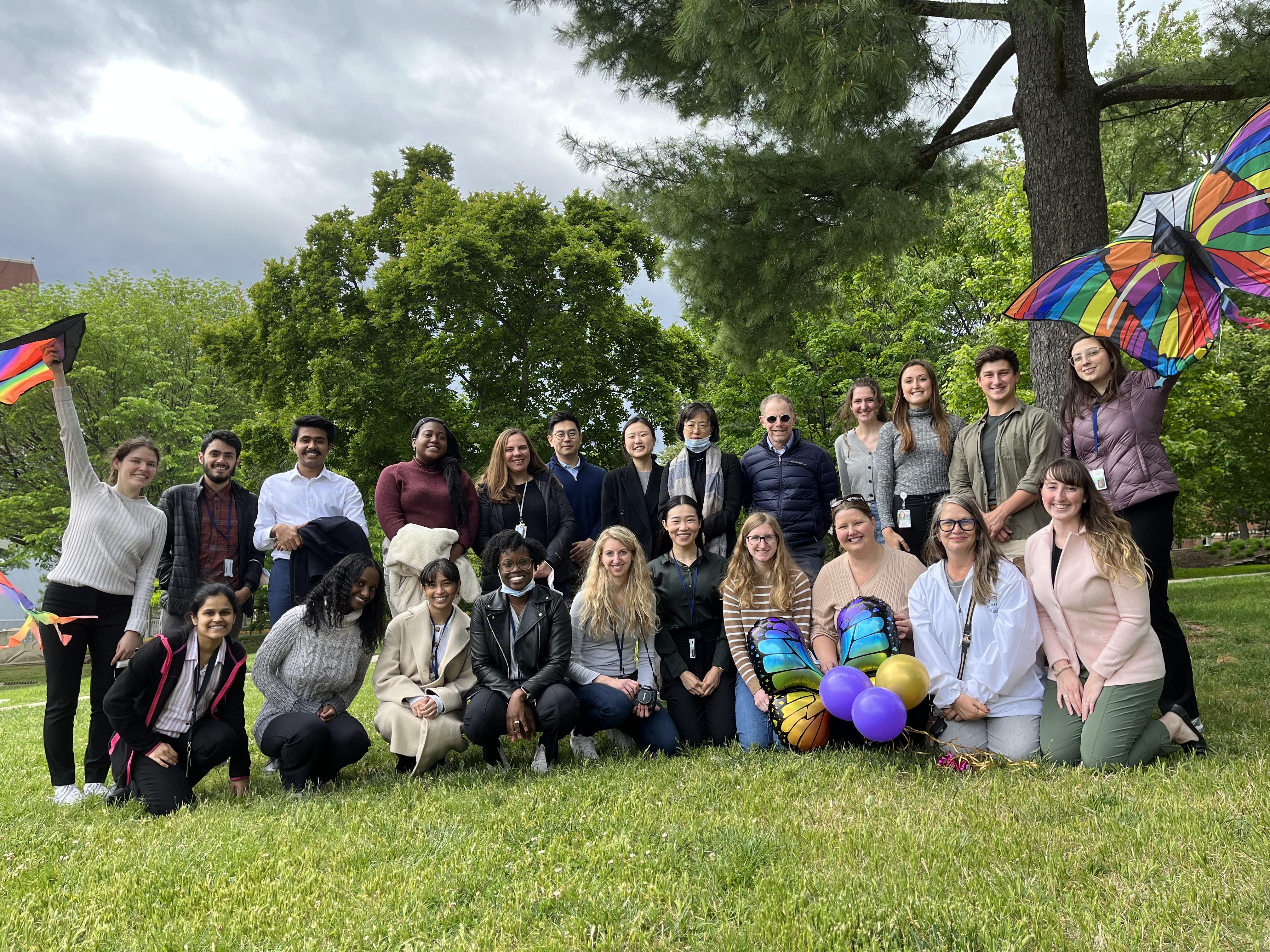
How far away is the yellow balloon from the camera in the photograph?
4242 mm

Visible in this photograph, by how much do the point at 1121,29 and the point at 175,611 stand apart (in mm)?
21928

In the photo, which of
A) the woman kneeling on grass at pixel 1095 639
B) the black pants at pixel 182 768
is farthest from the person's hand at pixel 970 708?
the black pants at pixel 182 768

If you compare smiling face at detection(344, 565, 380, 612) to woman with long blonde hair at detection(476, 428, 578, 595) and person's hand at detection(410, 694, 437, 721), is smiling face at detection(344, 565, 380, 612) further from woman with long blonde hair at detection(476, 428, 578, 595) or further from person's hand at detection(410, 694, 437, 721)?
woman with long blonde hair at detection(476, 428, 578, 595)

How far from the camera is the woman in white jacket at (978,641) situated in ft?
14.1

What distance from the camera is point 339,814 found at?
12.6 ft

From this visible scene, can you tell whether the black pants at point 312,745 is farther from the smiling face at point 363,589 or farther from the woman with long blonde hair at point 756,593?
the woman with long blonde hair at point 756,593

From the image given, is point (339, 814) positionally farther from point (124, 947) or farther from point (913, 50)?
point (913, 50)

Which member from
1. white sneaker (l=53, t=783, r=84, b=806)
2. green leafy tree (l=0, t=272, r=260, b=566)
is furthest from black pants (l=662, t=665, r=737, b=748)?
green leafy tree (l=0, t=272, r=260, b=566)

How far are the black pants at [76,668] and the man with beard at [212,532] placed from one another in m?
0.32

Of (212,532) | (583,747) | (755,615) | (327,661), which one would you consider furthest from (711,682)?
(212,532)

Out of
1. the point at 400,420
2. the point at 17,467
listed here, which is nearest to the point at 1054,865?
the point at 400,420

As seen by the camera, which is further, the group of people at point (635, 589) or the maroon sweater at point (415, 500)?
the maroon sweater at point (415, 500)

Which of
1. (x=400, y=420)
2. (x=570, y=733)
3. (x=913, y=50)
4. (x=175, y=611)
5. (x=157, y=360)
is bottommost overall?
(x=570, y=733)

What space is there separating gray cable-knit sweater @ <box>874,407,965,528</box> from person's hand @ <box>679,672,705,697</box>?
1741 mm
